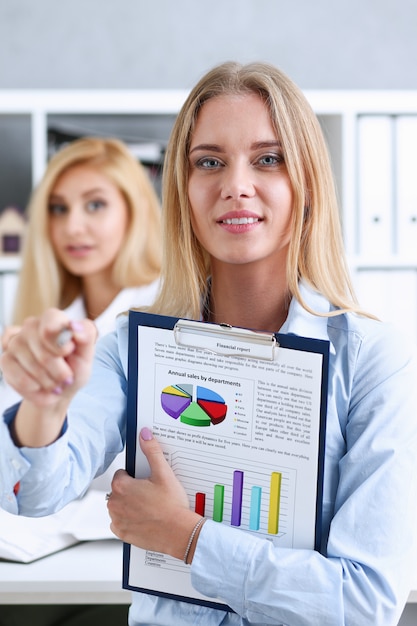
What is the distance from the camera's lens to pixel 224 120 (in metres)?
1.02

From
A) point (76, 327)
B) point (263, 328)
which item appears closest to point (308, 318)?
point (263, 328)

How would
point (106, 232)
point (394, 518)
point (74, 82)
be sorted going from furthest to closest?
point (74, 82) < point (106, 232) < point (394, 518)

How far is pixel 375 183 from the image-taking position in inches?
102

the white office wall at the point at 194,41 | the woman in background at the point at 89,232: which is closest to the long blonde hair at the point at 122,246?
the woman in background at the point at 89,232

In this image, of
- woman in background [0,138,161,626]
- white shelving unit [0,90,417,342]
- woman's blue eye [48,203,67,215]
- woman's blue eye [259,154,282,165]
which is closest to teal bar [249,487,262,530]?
woman's blue eye [259,154,282,165]

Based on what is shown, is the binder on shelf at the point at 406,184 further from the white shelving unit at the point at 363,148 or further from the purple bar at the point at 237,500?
the purple bar at the point at 237,500

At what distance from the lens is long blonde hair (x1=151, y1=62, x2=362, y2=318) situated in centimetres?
102

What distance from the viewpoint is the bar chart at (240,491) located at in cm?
94

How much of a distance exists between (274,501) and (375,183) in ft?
6.00

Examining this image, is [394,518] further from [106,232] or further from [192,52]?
[192,52]

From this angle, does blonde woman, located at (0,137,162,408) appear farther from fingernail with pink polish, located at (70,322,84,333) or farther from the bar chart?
fingernail with pink polish, located at (70,322,84,333)

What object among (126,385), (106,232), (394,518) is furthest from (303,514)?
(106,232)

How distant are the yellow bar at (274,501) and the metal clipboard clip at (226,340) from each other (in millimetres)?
147

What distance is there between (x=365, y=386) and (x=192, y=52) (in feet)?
7.94
